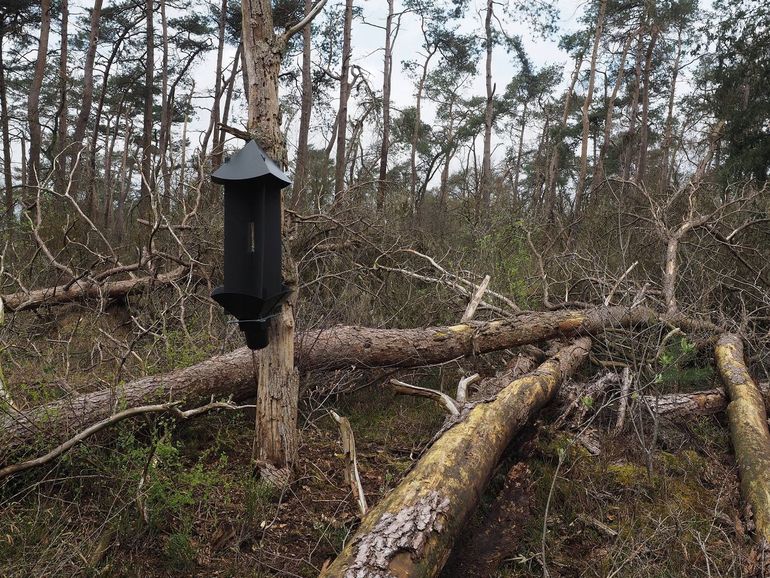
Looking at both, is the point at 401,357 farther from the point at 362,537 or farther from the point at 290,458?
the point at 362,537

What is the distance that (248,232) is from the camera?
2441 millimetres

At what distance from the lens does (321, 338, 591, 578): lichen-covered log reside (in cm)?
210

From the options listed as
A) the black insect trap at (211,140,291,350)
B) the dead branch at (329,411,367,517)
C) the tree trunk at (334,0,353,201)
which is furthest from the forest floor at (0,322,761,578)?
the tree trunk at (334,0,353,201)

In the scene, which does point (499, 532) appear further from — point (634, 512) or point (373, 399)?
point (373, 399)

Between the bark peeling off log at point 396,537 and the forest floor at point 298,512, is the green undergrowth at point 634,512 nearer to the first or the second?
the forest floor at point 298,512

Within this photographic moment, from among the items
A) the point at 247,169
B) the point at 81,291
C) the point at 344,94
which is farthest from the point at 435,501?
the point at 344,94

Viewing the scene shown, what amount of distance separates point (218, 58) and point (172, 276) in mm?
13864

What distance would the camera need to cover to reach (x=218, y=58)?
57.6ft

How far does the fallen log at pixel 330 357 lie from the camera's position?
3.05 metres

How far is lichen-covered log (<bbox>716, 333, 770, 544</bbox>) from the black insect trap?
9.26 feet

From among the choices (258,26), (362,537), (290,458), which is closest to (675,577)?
(362,537)

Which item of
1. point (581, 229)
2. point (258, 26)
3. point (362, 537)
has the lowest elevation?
point (362, 537)

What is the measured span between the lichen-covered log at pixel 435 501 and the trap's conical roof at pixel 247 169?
1643 millimetres

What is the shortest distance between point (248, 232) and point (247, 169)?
0.29 meters
